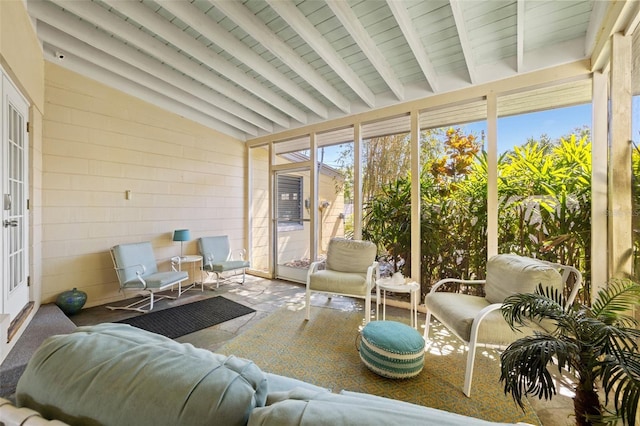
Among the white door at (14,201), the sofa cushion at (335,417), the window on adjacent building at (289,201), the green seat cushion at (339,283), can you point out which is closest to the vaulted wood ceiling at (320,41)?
the white door at (14,201)

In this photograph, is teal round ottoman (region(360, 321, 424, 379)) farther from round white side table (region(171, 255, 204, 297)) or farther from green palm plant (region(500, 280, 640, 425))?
round white side table (region(171, 255, 204, 297))

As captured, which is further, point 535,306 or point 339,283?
point 339,283

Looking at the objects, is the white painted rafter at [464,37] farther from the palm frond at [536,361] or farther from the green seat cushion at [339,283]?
the green seat cushion at [339,283]

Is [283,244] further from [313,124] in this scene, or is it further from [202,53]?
[202,53]

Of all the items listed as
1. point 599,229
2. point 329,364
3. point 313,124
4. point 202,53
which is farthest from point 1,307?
point 599,229

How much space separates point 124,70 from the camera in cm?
334

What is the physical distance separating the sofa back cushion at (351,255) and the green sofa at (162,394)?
9.17ft

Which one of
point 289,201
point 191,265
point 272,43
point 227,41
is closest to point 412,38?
point 272,43

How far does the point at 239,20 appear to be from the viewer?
7.60 ft

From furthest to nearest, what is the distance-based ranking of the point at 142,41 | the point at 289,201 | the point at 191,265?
the point at 289,201
the point at 191,265
the point at 142,41

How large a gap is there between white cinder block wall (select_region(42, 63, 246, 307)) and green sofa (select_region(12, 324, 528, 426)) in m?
3.58

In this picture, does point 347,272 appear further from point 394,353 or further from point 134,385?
point 134,385

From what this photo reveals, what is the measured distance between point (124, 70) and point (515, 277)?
482 cm

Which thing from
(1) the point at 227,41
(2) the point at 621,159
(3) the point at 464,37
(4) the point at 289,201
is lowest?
(4) the point at 289,201
